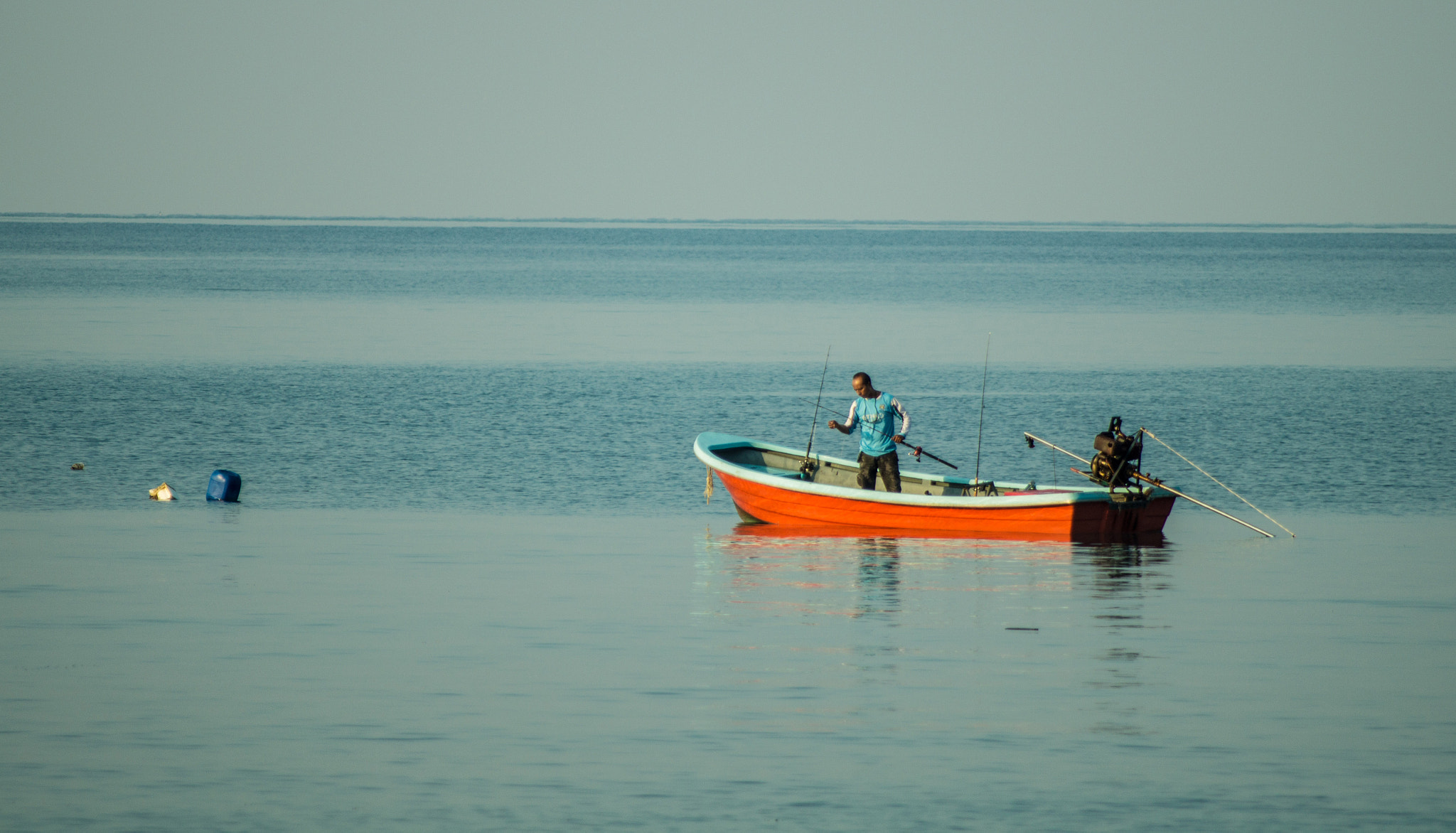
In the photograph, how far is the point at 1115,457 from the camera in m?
16.9

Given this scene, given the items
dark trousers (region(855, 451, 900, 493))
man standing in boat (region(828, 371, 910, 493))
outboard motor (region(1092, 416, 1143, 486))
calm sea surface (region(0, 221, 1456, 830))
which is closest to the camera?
calm sea surface (region(0, 221, 1456, 830))

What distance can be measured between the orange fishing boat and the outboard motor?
15 cm

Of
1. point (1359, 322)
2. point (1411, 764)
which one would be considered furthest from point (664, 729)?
point (1359, 322)

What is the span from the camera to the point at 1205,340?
51.3 meters

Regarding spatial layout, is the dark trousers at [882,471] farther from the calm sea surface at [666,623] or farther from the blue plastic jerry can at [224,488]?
the blue plastic jerry can at [224,488]

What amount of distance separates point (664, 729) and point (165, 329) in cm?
4583

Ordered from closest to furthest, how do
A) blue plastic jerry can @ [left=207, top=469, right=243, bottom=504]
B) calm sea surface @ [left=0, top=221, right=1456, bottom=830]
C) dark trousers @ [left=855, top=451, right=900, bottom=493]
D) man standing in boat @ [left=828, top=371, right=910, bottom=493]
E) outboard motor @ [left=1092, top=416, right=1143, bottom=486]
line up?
calm sea surface @ [left=0, top=221, right=1456, bottom=830] → outboard motor @ [left=1092, top=416, right=1143, bottom=486] → man standing in boat @ [left=828, top=371, right=910, bottom=493] → dark trousers @ [left=855, top=451, right=900, bottom=493] → blue plastic jerry can @ [left=207, top=469, right=243, bottom=504]

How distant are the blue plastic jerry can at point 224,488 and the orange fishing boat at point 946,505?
5.84m

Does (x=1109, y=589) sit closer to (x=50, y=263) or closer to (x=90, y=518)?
(x=90, y=518)

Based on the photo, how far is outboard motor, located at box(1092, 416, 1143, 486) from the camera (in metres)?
16.9

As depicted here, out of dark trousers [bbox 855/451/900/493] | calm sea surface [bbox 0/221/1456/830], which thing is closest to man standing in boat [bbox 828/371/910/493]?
dark trousers [bbox 855/451/900/493]

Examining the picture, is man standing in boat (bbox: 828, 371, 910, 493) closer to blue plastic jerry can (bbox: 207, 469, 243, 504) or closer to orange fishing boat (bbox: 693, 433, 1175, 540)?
orange fishing boat (bbox: 693, 433, 1175, 540)

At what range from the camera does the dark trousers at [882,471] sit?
1791 centimetres

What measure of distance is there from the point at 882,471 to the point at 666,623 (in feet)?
17.2
